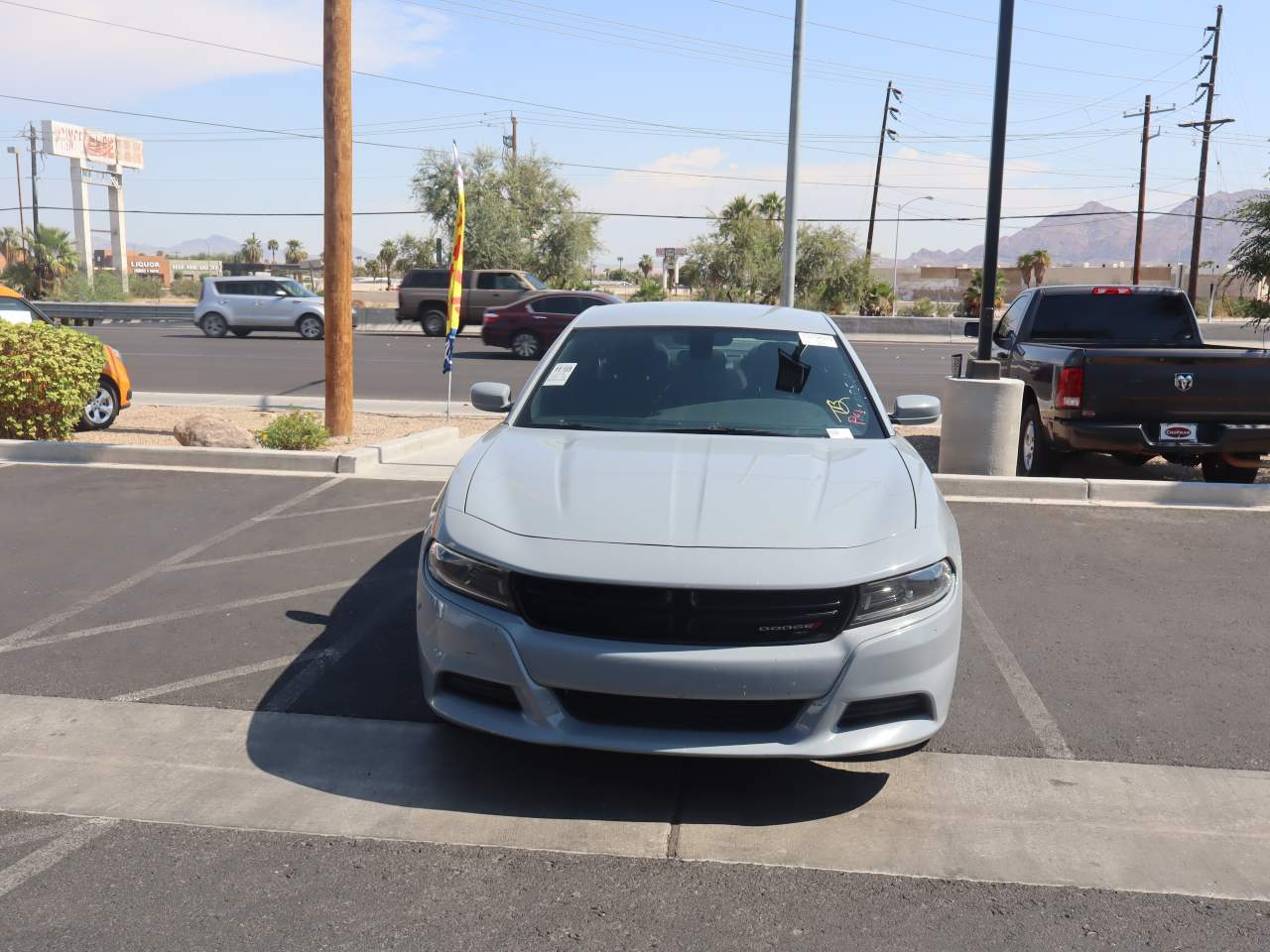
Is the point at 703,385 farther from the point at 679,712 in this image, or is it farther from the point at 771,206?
the point at 771,206

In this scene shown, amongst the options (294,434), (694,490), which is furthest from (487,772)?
(294,434)

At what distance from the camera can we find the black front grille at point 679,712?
372 cm

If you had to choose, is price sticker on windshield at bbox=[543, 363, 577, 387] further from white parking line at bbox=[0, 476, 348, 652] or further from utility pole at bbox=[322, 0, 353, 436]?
utility pole at bbox=[322, 0, 353, 436]

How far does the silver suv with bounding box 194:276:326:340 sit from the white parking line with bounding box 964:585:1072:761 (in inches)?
1130

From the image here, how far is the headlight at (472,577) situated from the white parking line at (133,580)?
2757 mm

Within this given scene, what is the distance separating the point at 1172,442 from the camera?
926cm

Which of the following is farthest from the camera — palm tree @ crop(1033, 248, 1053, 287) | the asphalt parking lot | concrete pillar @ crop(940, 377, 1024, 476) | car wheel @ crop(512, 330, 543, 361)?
palm tree @ crop(1033, 248, 1053, 287)

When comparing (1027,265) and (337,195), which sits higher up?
(1027,265)

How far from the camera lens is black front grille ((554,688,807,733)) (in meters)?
3.72

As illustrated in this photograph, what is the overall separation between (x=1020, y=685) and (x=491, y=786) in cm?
252

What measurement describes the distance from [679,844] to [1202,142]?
4910cm

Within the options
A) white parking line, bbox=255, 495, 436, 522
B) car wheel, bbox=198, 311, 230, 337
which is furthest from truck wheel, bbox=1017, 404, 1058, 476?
car wheel, bbox=198, 311, 230, 337

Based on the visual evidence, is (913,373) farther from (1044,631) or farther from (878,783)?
(878,783)

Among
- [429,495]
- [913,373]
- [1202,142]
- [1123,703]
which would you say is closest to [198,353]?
[913,373]
